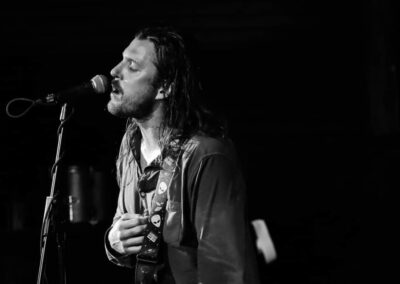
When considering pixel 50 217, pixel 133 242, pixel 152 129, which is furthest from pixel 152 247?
pixel 152 129

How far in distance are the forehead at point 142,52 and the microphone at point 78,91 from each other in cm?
29

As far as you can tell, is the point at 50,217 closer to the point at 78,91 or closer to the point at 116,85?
the point at 78,91

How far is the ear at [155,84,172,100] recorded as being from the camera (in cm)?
264

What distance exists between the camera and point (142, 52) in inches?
104

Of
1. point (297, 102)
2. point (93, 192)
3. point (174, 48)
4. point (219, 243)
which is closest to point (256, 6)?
point (297, 102)

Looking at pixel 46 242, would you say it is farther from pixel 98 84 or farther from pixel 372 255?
pixel 372 255

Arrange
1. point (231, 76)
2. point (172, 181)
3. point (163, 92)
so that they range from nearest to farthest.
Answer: point (172, 181), point (163, 92), point (231, 76)

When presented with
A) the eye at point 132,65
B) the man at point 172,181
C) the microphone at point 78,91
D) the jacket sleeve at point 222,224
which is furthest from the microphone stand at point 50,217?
the jacket sleeve at point 222,224

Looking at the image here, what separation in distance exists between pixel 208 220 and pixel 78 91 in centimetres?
75

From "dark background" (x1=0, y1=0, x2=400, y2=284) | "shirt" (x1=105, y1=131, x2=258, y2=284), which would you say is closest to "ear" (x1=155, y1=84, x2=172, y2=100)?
"shirt" (x1=105, y1=131, x2=258, y2=284)

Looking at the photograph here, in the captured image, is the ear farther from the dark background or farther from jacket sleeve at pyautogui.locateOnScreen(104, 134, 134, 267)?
the dark background

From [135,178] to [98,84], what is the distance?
1.70ft

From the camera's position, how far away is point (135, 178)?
2656 millimetres

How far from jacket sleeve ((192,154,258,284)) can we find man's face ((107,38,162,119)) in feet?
1.51
